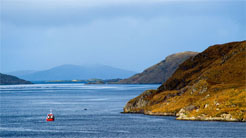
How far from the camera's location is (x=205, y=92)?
481ft

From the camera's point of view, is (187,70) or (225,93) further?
(187,70)

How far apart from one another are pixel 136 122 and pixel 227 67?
59.5 metres

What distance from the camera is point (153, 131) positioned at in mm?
107875

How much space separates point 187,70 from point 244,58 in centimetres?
2867

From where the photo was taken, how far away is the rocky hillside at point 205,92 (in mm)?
124375

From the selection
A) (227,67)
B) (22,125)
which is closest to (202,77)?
(227,67)

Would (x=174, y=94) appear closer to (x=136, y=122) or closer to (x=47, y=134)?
(x=136, y=122)

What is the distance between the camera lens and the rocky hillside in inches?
4897

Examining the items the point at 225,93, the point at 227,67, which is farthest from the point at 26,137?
the point at 227,67

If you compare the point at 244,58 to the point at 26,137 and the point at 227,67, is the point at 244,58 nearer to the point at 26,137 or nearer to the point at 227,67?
the point at 227,67

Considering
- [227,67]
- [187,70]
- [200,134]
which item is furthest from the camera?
[187,70]

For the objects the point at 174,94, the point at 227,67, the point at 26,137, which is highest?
the point at 227,67

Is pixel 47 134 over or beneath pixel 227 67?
beneath

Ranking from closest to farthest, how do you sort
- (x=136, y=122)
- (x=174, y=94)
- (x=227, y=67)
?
(x=136, y=122), (x=174, y=94), (x=227, y=67)
